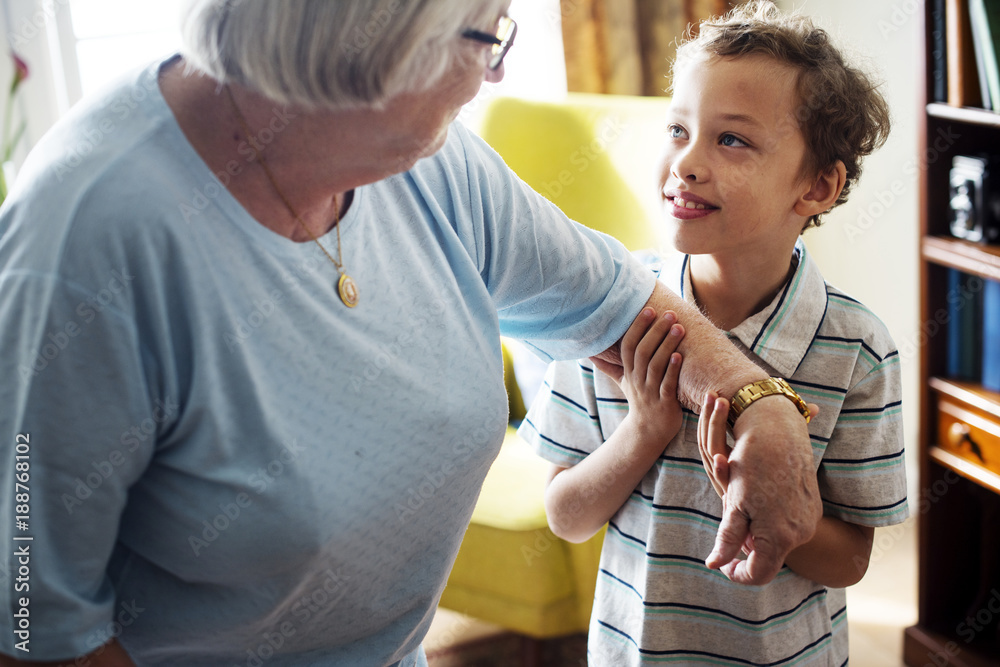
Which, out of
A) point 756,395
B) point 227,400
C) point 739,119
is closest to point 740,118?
point 739,119

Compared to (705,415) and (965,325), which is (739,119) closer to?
(705,415)

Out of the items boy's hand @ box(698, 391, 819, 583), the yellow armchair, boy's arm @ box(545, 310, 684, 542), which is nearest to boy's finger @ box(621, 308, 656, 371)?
boy's arm @ box(545, 310, 684, 542)

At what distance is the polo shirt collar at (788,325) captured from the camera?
101 cm

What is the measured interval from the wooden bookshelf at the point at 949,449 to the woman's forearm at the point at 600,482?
0.96 metres

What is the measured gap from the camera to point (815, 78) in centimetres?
104

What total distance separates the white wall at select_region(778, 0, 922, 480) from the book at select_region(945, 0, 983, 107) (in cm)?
67

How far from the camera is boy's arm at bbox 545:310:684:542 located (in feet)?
3.08

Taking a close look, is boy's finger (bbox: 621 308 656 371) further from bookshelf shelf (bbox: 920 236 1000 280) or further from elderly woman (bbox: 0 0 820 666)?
bookshelf shelf (bbox: 920 236 1000 280)

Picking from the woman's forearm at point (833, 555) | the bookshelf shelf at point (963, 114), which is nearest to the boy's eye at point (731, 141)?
the woman's forearm at point (833, 555)

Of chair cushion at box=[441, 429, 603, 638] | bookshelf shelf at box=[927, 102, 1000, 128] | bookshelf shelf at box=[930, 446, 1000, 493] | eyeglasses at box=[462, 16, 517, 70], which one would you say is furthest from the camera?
chair cushion at box=[441, 429, 603, 638]

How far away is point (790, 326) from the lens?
1.02m

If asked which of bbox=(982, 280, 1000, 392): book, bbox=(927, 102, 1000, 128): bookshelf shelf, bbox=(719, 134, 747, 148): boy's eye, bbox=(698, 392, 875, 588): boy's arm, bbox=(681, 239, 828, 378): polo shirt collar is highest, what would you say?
bbox=(719, 134, 747, 148): boy's eye

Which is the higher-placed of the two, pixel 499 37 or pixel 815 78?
pixel 499 37

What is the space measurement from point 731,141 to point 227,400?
68cm
